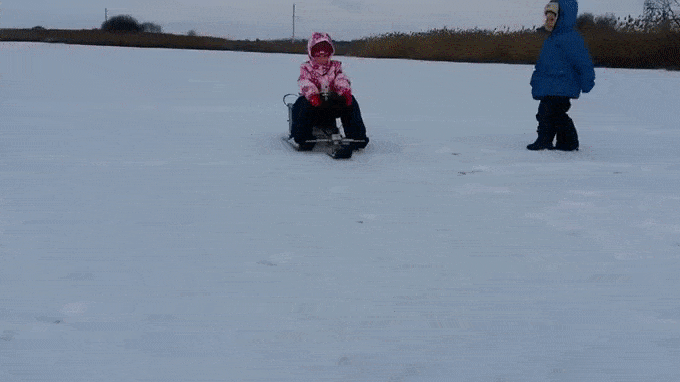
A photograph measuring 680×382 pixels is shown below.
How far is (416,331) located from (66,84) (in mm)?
A: 12006

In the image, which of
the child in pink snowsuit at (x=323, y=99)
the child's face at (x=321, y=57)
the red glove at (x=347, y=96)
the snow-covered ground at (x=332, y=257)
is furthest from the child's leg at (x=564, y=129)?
the child's face at (x=321, y=57)

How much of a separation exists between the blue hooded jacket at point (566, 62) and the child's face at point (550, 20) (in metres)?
0.03

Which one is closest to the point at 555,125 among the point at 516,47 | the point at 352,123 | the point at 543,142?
the point at 543,142

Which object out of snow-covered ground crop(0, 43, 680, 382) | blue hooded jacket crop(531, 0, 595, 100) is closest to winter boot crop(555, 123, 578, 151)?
snow-covered ground crop(0, 43, 680, 382)

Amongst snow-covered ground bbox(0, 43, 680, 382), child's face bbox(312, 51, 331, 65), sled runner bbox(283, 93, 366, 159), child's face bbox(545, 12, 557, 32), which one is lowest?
snow-covered ground bbox(0, 43, 680, 382)

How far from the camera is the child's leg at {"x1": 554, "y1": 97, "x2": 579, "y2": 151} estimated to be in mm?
7375

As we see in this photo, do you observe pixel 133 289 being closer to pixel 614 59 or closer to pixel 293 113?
pixel 293 113

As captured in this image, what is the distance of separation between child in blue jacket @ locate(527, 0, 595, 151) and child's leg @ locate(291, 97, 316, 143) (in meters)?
2.14

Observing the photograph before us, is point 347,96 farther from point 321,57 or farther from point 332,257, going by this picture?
point 332,257

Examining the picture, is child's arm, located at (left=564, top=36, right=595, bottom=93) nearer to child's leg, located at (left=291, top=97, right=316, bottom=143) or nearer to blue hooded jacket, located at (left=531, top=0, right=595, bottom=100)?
blue hooded jacket, located at (left=531, top=0, right=595, bottom=100)

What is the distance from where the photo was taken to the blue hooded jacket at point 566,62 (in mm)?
7195

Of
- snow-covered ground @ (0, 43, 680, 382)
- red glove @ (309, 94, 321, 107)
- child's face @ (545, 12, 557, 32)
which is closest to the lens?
snow-covered ground @ (0, 43, 680, 382)

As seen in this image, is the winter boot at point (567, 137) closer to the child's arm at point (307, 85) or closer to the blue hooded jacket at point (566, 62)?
the blue hooded jacket at point (566, 62)

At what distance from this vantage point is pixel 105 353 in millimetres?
2656
